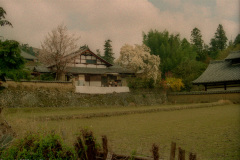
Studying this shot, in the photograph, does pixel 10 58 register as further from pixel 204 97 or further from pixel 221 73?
pixel 221 73

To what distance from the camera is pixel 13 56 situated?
25.0 feet

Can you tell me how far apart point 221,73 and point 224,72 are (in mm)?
329

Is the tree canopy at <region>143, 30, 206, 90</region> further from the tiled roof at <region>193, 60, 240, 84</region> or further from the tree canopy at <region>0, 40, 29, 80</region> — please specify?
the tree canopy at <region>0, 40, 29, 80</region>

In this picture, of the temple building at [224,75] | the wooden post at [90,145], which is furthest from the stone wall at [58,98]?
the wooden post at [90,145]

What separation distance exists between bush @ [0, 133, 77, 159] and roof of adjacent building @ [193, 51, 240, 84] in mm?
22795

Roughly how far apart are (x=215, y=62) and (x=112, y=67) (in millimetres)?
13829

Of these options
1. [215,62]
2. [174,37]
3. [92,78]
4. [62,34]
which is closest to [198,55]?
[174,37]

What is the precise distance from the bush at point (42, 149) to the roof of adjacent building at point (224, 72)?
74.8 ft

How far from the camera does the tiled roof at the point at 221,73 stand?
2374cm

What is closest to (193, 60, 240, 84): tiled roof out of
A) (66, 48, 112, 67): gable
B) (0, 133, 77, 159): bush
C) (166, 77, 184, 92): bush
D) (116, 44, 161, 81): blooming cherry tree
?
(166, 77, 184, 92): bush

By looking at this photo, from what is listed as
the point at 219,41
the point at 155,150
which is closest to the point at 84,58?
the point at 155,150

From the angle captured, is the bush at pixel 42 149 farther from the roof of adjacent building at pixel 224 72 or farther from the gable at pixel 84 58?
the gable at pixel 84 58

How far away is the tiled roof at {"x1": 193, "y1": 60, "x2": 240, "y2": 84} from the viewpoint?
23.7 m

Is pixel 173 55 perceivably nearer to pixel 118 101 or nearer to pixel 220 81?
pixel 220 81
